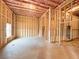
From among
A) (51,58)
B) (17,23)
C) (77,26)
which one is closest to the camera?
(51,58)

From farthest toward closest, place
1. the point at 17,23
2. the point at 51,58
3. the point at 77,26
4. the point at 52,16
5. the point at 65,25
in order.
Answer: the point at 17,23, the point at 77,26, the point at 65,25, the point at 52,16, the point at 51,58

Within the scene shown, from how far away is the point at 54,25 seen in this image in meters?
7.96

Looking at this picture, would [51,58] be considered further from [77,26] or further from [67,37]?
[77,26]

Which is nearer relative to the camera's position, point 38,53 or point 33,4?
point 38,53

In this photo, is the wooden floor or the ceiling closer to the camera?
the wooden floor

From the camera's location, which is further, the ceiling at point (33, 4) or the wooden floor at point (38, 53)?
the ceiling at point (33, 4)

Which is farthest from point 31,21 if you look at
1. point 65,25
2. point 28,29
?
point 65,25

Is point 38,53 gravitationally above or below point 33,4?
below

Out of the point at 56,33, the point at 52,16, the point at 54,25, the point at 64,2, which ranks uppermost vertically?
the point at 64,2

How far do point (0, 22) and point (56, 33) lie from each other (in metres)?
4.17

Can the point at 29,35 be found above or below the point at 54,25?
below

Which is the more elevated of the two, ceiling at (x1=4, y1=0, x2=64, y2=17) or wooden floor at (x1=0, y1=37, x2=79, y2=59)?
ceiling at (x1=4, y1=0, x2=64, y2=17)

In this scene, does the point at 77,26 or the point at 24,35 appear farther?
the point at 24,35

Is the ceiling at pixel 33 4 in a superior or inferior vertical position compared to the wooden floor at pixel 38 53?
superior
